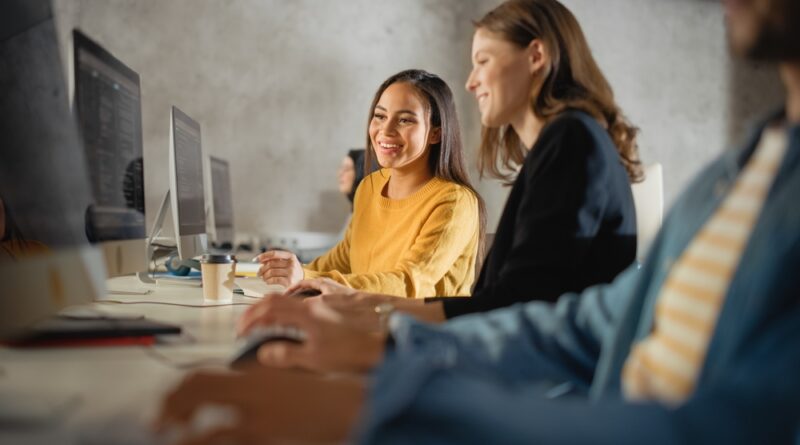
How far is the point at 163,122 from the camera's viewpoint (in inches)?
185

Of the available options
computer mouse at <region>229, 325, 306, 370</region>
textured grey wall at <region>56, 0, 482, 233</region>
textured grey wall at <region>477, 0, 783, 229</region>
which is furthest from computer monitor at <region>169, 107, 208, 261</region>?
textured grey wall at <region>477, 0, 783, 229</region>

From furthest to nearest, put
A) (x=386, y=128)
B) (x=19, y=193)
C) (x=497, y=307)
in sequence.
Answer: (x=386, y=128), (x=497, y=307), (x=19, y=193)

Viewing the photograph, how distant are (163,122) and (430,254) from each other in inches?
129

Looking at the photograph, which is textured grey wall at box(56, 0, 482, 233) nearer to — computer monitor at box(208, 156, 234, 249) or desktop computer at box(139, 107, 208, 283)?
computer monitor at box(208, 156, 234, 249)

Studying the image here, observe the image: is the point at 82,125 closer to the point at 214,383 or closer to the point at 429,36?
the point at 214,383

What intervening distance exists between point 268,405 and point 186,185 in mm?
1529

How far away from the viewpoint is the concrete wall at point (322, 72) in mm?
4688

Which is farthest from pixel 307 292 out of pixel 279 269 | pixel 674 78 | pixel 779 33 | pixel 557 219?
pixel 674 78

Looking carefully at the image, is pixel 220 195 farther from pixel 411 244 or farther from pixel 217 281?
pixel 217 281

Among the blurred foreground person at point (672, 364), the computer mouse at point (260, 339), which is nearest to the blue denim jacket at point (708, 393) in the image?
the blurred foreground person at point (672, 364)

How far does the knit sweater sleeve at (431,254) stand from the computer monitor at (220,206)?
1365mm

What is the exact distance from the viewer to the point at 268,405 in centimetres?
56

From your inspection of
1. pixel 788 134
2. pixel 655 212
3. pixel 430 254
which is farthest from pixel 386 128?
pixel 788 134

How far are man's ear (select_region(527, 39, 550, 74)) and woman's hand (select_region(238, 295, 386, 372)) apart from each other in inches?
30.3
